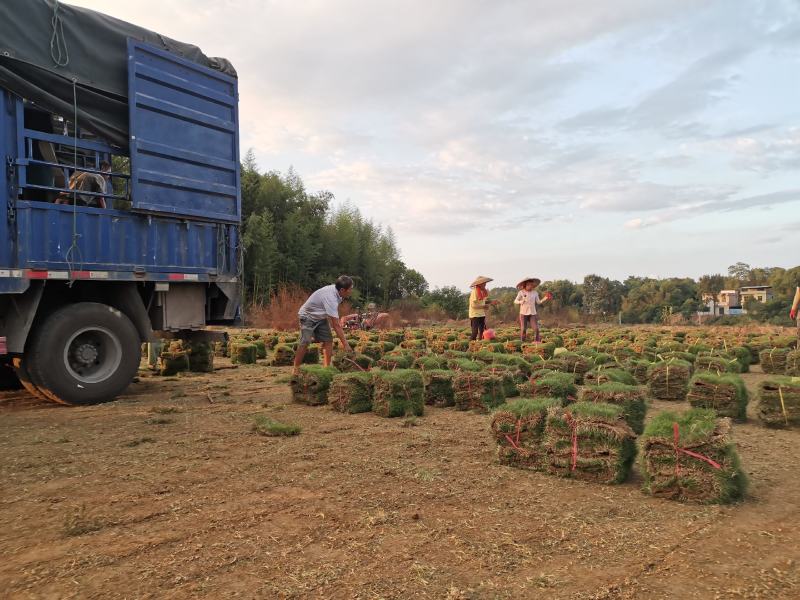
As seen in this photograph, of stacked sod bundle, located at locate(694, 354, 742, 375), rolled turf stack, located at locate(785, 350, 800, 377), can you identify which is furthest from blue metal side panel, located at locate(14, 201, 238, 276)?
rolled turf stack, located at locate(785, 350, 800, 377)

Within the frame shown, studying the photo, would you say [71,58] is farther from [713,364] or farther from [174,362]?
[713,364]

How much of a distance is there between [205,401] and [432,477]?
4347mm

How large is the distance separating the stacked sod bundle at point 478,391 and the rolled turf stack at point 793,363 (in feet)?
20.9

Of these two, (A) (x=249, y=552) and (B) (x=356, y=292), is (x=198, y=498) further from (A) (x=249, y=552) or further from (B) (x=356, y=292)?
(B) (x=356, y=292)

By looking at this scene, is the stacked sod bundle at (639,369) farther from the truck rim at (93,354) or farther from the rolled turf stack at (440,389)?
the truck rim at (93,354)

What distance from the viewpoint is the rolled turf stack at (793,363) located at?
988 cm

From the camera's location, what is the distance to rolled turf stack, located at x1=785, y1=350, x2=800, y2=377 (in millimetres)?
9883

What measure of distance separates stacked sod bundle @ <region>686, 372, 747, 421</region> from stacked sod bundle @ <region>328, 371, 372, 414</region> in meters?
3.64

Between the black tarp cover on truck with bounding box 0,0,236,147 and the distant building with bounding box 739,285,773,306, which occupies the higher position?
the black tarp cover on truck with bounding box 0,0,236,147

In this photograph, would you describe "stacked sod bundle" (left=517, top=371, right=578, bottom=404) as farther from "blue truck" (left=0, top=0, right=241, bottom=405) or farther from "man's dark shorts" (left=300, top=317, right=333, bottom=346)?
"blue truck" (left=0, top=0, right=241, bottom=405)

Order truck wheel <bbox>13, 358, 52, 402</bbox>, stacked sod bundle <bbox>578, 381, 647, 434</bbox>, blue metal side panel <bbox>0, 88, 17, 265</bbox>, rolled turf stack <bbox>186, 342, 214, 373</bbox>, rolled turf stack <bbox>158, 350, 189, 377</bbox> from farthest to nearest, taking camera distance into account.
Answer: rolled turf stack <bbox>186, 342, 214, 373</bbox> < rolled turf stack <bbox>158, 350, 189, 377</bbox> < truck wheel <bbox>13, 358, 52, 402</bbox> < blue metal side panel <bbox>0, 88, 17, 265</bbox> < stacked sod bundle <bbox>578, 381, 647, 434</bbox>

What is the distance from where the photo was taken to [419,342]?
13.7 meters

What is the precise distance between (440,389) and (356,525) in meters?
4.11

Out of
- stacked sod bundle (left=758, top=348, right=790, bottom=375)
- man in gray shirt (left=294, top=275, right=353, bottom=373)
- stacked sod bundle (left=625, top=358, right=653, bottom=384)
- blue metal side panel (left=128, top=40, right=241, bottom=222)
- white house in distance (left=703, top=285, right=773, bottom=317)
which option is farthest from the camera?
white house in distance (left=703, top=285, right=773, bottom=317)
